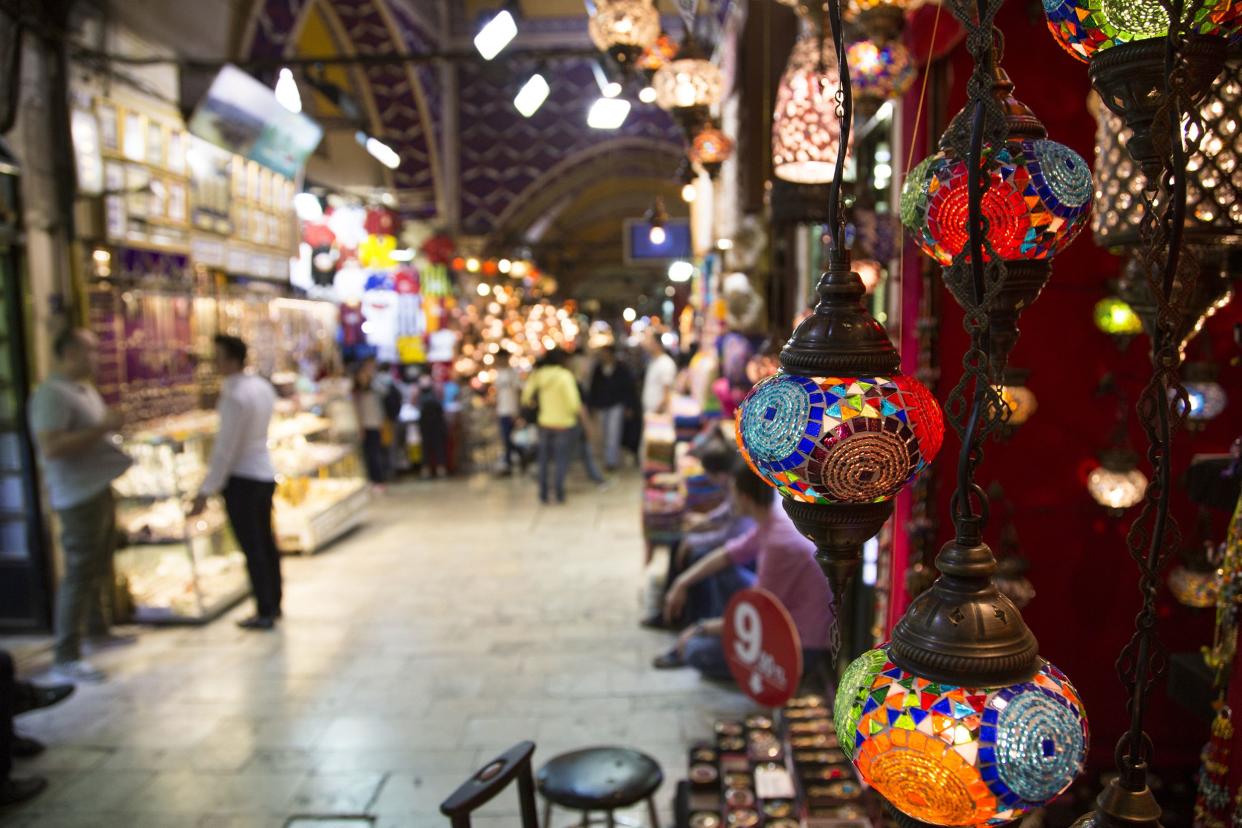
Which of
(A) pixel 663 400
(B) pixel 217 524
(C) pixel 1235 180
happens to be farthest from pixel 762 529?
(A) pixel 663 400

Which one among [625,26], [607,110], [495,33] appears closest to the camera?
[625,26]

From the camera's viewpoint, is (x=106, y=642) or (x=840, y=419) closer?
(x=840, y=419)

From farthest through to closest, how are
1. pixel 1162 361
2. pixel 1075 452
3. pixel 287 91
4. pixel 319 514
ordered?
pixel 319 514 < pixel 287 91 < pixel 1075 452 < pixel 1162 361

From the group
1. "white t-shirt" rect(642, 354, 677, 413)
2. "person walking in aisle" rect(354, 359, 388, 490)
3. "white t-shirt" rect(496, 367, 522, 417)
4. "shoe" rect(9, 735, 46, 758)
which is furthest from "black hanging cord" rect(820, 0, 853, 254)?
"white t-shirt" rect(496, 367, 522, 417)

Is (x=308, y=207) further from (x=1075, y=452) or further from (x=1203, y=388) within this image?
(x=1203, y=388)

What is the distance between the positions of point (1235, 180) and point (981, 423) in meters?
0.67

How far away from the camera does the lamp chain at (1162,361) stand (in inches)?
30.2

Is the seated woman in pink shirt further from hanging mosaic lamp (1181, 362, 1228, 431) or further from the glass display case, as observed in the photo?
the glass display case

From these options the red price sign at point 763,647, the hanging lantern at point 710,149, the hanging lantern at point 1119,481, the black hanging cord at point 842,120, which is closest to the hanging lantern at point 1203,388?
the hanging lantern at point 1119,481

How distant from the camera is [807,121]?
8.25ft

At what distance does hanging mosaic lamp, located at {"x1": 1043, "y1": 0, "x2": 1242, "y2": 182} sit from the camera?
0.85 m

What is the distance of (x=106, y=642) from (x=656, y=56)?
4.68 metres

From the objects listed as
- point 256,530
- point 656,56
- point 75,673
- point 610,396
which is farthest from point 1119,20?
point 610,396

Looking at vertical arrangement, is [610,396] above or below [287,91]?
below
